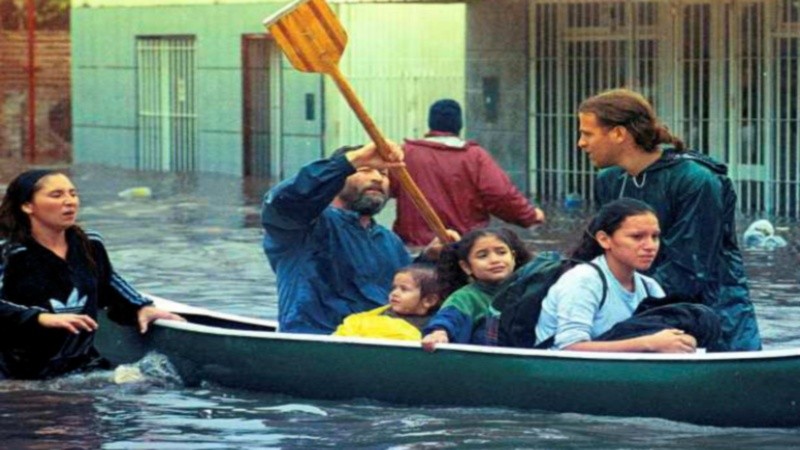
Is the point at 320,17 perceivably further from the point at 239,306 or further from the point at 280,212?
the point at 239,306

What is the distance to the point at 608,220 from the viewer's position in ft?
30.5

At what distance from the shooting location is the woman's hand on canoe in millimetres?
11117

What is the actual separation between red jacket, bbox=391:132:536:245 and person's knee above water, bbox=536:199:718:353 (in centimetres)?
382

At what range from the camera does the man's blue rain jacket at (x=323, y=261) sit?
10586 mm

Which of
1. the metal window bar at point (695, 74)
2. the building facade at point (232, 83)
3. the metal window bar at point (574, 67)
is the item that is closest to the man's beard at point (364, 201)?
the metal window bar at point (695, 74)

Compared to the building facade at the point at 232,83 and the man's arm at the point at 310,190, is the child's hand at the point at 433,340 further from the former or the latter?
the building facade at the point at 232,83

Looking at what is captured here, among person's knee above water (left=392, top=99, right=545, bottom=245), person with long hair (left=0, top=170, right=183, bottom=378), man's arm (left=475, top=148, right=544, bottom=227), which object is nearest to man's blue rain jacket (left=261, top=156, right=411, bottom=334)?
person with long hair (left=0, top=170, right=183, bottom=378)

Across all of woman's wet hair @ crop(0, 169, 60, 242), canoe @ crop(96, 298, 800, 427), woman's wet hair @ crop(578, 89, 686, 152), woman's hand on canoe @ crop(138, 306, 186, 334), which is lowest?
canoe @ crop(96, 298, 800, 427)

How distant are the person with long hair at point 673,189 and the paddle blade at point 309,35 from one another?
2016mm

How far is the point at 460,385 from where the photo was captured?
9859mm

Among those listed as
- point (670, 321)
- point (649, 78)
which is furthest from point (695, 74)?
point (670, 321)

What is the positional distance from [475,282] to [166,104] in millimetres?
22337

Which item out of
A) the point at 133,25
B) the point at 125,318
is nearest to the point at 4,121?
the point at 133,25

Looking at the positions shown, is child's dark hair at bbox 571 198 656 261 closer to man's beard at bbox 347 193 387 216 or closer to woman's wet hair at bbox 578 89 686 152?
woman's wet hair at bbox 578 89 686 152
